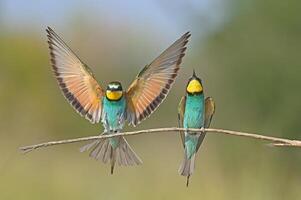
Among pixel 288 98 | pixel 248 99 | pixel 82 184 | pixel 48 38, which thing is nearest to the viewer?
pixel 48 38

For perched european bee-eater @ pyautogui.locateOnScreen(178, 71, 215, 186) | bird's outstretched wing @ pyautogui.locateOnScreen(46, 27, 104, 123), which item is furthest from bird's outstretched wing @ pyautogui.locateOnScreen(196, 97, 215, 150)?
bird's outstretched wing @ pyautogui.locateOnScreen(46, 27, 104, 123)

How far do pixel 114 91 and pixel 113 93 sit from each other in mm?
10

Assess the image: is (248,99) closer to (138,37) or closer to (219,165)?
(138,37)

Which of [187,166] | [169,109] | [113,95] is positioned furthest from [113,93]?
[169,109]

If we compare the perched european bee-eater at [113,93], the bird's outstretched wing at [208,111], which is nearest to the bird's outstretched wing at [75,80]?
the perched european bee-eater at [113,93]

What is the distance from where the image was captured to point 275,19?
5.93 m

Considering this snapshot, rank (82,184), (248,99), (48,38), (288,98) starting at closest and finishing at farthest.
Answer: (48,38), (82,184), (288,98), (248,99)

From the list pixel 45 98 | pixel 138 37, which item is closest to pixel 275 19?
pixel 138 37

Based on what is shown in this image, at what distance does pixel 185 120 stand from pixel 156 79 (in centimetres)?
5

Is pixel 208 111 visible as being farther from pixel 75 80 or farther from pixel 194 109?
pixel 75 80

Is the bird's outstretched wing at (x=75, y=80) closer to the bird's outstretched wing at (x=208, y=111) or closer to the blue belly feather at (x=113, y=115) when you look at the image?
the blue belly feather at (x=113, y=115)

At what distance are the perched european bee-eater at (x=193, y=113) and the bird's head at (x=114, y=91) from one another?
6 centimetres

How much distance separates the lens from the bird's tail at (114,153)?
71 centimetres

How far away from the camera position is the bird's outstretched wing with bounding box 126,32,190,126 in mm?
717
